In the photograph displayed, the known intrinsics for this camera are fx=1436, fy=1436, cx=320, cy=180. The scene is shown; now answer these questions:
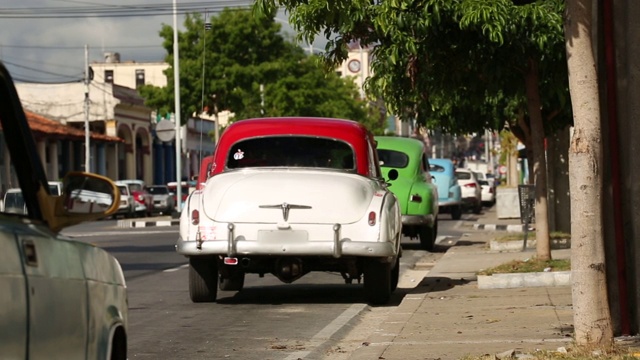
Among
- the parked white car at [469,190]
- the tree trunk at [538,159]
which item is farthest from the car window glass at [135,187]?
the tree trunk at [538,159]

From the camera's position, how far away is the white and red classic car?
13.9 m

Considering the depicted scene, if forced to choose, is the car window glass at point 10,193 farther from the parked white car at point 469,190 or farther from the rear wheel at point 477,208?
the rear wheel at point 477,208

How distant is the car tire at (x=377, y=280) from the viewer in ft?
47.6

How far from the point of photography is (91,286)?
17.4ft

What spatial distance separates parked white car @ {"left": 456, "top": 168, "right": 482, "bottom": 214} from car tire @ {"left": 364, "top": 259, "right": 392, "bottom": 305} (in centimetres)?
4103

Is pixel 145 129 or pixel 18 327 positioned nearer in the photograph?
pixel 18 327

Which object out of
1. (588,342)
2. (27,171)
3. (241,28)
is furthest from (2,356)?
(241,28)

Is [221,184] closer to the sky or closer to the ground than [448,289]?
closer to the sky

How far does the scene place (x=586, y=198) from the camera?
9.30m

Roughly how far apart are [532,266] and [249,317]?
4.77 meters

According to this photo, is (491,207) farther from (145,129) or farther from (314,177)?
(314,177)

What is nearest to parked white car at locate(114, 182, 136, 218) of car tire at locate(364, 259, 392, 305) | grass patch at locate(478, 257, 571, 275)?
grass patch at locate(478, 257, 571, 275)

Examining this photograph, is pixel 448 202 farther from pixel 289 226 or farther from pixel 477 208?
pixel 289 226

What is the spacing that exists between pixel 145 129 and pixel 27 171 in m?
75.5
